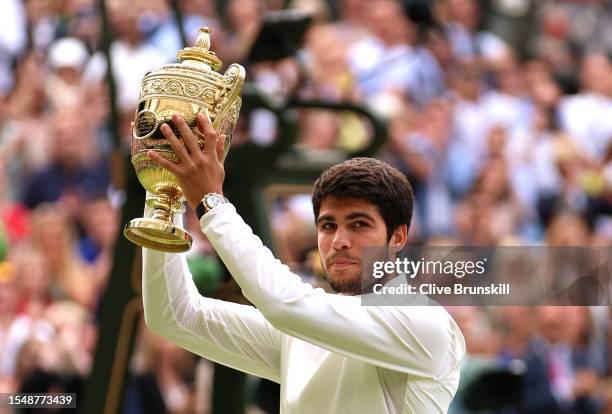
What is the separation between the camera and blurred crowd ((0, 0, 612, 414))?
872 centimetres

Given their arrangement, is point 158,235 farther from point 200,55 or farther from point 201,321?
point 200,55

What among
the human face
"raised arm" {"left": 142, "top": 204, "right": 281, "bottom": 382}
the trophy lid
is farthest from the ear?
the trophy lid

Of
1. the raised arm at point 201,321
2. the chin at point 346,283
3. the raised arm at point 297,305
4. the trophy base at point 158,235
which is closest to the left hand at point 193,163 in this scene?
the raised arm at point 297,305

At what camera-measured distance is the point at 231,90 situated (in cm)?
406

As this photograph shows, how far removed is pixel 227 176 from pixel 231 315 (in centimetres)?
336

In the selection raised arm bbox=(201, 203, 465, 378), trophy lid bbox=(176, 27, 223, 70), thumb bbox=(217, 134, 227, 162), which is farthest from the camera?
trophy lid bbox=(176, 27, 223, 70)

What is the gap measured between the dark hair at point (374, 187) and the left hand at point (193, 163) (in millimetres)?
342

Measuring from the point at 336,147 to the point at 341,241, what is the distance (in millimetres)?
6473

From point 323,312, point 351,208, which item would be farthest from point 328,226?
point 323,312

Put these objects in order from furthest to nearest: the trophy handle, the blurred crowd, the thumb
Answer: the blurred crowd → the trophy handle → the thumb

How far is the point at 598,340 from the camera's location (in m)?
10.0

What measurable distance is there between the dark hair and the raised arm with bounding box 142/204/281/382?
38 centimetres

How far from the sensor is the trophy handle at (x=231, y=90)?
158 inches

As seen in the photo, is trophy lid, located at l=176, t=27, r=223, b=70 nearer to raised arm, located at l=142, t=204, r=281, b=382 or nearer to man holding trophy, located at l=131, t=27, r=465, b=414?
man holding trophy, located at l=131, t=27, r=465, b=414
